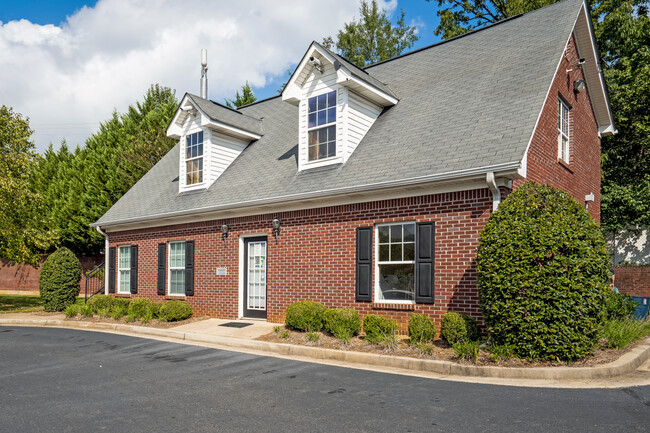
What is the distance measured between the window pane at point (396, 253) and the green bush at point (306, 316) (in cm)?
180

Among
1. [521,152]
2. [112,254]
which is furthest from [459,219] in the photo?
[112,254]

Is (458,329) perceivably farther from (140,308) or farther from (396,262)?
(140,308)

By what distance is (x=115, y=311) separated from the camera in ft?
46.8

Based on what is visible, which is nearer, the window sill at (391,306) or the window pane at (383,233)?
Result: the window sill at (391,306)

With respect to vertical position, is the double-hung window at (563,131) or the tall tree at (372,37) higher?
the tall tree at (372,37)

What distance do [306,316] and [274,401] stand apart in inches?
179

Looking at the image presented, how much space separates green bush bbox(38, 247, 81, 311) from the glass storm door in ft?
24.5

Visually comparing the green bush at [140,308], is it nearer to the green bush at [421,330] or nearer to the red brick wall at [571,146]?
the green bush at [421,330]

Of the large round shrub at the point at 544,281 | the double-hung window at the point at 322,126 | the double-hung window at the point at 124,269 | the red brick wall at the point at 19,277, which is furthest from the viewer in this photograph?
the red brick wall at the point at 19,277

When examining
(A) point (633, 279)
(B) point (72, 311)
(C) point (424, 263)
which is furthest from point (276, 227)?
(A) point (633, 279)

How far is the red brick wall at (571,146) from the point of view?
11.0 metres

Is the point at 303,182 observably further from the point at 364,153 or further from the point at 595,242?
the point at 595,242

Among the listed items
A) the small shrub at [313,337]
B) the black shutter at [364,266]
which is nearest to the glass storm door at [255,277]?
the black shutter at [364,266]

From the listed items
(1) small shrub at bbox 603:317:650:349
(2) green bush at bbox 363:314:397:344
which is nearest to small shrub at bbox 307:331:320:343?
(2) green bush at bbox 363:314:397:344
